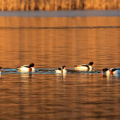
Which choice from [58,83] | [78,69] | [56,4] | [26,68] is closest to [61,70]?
[78,69]

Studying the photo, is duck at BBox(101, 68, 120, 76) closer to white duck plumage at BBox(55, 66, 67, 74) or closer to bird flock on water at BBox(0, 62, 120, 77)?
bird flock on water at BBox(0, 62, 120, 77)

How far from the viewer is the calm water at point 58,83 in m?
10.8

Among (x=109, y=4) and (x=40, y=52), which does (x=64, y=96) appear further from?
(x=109, y=4)

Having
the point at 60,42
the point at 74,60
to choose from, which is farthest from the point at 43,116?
the point at 60,42

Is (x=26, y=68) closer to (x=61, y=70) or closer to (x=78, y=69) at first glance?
(x=61, y=70)

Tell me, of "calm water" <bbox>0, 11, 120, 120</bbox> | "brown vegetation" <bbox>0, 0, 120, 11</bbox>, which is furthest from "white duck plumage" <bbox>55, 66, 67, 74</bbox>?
"brown vegetation" <bbox>0, 0, 120, 11</bbox>

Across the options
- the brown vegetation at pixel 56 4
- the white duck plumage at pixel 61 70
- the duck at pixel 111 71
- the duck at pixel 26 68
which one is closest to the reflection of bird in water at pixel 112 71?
the duck at pixel 111 71

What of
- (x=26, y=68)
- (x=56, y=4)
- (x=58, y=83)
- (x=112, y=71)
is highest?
(x=56, y=4)

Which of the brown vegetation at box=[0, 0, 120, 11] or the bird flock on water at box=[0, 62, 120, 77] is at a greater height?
the brown vegetation at box=[0, 0, 120, 11]

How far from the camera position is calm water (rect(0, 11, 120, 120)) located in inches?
427

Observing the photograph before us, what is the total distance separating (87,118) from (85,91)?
2.77 m

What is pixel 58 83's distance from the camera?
565 inches

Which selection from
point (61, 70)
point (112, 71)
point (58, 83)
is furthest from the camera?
point (61, 70)

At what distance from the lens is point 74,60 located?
63.9 feet
